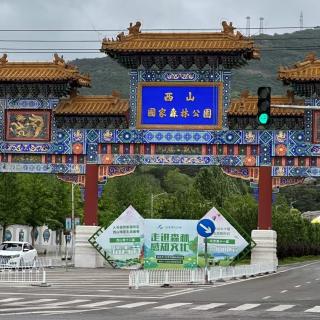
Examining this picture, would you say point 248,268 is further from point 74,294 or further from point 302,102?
point 74,294

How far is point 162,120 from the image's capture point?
4434 cm

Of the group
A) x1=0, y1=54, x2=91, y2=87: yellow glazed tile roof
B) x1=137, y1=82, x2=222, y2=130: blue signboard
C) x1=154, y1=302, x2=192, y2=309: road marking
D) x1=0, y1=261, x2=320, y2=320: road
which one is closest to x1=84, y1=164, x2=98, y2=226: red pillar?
x1=137, y1=82, x2=222, y2=130: blue signboard

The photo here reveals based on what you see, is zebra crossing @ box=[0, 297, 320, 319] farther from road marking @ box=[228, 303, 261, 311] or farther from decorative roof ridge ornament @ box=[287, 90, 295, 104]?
decorative roof ridge ornament @ box=[287, 90, 295, 104]

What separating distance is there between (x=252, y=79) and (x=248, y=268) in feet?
508

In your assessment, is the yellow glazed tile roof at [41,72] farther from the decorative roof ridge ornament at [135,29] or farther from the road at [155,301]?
the road at [155,301]

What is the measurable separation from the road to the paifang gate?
29.7 feet

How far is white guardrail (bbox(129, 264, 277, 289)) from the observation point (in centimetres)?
3284

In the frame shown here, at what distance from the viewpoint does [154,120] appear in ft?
146

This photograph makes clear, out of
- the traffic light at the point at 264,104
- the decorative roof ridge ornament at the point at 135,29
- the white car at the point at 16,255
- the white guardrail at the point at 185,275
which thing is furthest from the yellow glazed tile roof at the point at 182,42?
the traffic light at the point at 264,104

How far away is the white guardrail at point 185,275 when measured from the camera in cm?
3284

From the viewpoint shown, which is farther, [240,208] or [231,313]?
[240,208]

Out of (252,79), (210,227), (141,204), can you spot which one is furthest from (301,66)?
(252,79)

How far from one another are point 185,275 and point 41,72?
16162 millimetres

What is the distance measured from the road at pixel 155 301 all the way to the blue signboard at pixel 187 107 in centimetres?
1051
